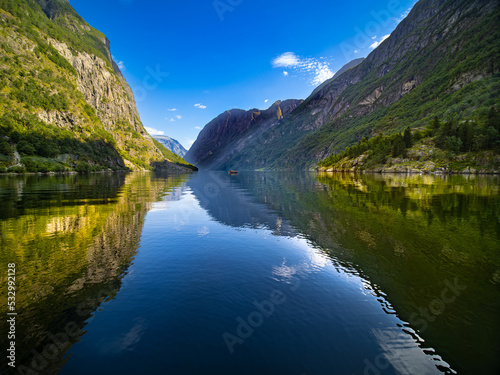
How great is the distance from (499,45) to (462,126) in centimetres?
11628

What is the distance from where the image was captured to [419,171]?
11062 cm

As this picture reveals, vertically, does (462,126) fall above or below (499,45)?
below

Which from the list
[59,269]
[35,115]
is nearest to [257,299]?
[59,269]

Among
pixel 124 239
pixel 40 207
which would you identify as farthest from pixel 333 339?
pixel 40 207

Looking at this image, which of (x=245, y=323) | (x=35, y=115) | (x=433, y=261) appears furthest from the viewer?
(x=35, y=115)

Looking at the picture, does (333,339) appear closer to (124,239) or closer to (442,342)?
(442,342)

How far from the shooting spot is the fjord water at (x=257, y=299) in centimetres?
676

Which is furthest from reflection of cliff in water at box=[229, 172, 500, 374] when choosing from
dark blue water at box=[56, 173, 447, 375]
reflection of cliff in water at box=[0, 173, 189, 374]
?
reflection of cliff in water at box=[0, 173, 189, 374]

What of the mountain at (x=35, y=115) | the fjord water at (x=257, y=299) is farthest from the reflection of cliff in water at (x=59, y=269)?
the mountain at (x=35, y=115)

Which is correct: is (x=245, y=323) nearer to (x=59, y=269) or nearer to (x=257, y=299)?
(x=257, y=299)

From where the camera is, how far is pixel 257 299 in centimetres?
995

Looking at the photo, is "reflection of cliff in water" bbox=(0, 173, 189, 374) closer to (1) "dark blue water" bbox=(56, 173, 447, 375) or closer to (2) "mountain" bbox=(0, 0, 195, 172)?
(1) "dark blue water" bbox=(56, 173, 447, 375)

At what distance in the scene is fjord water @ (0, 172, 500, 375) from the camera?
22.2ft

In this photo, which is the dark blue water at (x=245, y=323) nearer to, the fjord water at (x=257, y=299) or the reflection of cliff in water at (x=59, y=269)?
the fjord water at (x=257, y=299)
